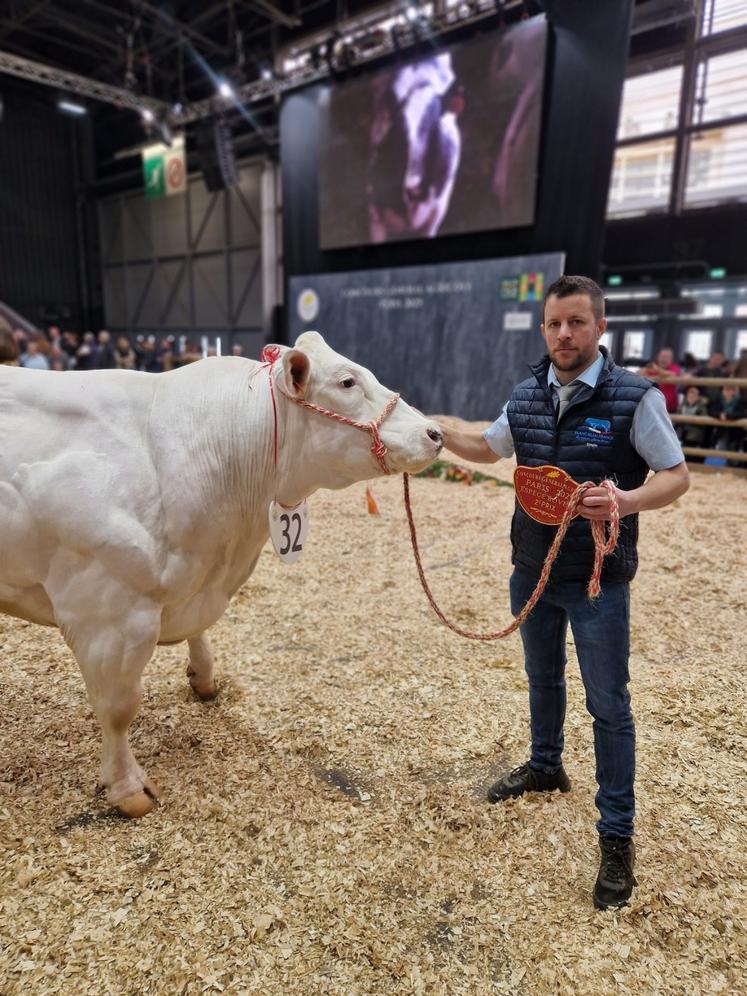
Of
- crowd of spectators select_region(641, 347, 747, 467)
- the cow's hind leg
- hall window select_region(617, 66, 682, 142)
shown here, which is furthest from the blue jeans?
hall window select_region(617, 66, 682, 142)

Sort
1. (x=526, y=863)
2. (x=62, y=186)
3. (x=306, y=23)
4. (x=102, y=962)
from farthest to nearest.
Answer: (x=62, y=186) < (x=306, y=23) < (x=526, y=863) < (x=102, y=962)

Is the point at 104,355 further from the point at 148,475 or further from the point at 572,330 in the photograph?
the point at 572,330

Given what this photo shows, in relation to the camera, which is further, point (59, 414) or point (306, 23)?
point (306, 23)

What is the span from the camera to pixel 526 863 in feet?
5.90

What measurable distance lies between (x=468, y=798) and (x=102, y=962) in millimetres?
1141

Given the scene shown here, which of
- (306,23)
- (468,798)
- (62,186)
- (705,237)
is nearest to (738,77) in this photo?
(705,237)

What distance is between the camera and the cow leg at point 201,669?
2.49 meters

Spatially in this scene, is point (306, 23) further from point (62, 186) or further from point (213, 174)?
point (62, 186)

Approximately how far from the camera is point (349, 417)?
1.78m

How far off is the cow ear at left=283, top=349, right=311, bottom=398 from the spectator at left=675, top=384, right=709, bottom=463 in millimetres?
7105

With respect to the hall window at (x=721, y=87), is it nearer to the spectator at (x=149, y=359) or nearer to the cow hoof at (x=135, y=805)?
the spectator at (x=149, y=359)

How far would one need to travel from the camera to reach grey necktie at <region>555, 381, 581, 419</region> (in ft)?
5.43

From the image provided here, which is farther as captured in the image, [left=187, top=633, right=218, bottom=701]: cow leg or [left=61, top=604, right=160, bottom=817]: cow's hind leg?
[left=187, top=633, right=218, bottom=701]: cow leg

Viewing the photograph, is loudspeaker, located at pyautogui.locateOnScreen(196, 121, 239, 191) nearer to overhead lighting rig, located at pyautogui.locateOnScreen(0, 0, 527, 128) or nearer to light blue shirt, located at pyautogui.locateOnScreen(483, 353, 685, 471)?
overhead lighting rig, located at pyautogui.locateOnScreen(0, 0, 527, 128)
